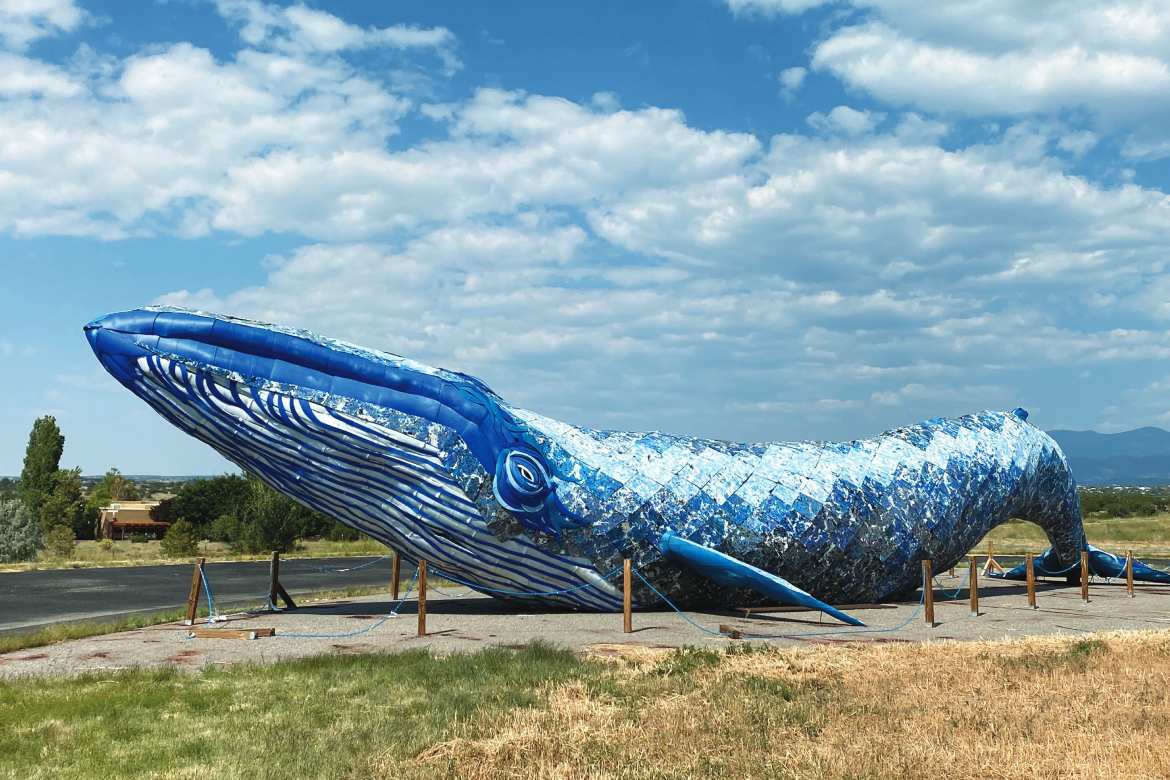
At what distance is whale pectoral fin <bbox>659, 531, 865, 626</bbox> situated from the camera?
11.8 m

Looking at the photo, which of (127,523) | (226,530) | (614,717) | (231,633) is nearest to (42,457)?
(127,523)

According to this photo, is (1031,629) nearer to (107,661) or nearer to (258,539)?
(107,661)

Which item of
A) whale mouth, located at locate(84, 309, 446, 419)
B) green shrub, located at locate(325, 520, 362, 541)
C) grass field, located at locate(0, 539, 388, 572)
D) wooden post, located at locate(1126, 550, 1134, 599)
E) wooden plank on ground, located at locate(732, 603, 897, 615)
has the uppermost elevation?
whale mouth, located at locate(84, 309, 446, 419)

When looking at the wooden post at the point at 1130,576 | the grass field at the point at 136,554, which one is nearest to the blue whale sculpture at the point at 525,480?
the wooden post at the point at 1130,576

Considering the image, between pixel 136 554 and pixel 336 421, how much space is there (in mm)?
32008

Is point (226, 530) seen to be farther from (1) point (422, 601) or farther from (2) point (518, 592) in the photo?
(1) point (422, 601)

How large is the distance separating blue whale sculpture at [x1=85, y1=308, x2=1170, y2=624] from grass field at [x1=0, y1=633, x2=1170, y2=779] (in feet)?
8.51

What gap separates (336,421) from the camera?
1149cm

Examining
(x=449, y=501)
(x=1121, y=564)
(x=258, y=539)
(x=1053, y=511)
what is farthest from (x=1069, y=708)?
(x=258, y=539)

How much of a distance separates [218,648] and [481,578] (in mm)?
3410

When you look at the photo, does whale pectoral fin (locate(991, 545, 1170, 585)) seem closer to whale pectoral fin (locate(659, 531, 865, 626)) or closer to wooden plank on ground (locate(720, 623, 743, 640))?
whale pectoral fin (locate(659, 531, 865, 626))

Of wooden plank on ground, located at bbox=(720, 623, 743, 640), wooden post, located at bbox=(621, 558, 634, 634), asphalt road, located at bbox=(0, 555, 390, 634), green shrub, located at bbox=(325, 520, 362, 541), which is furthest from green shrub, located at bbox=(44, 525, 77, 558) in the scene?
wooden plank on ground, located at bbox=(720, 623, 743, 640)

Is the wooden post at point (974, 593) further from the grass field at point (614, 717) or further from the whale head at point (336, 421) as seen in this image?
the whale head at point (336, 421)

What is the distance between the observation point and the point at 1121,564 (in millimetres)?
19250
